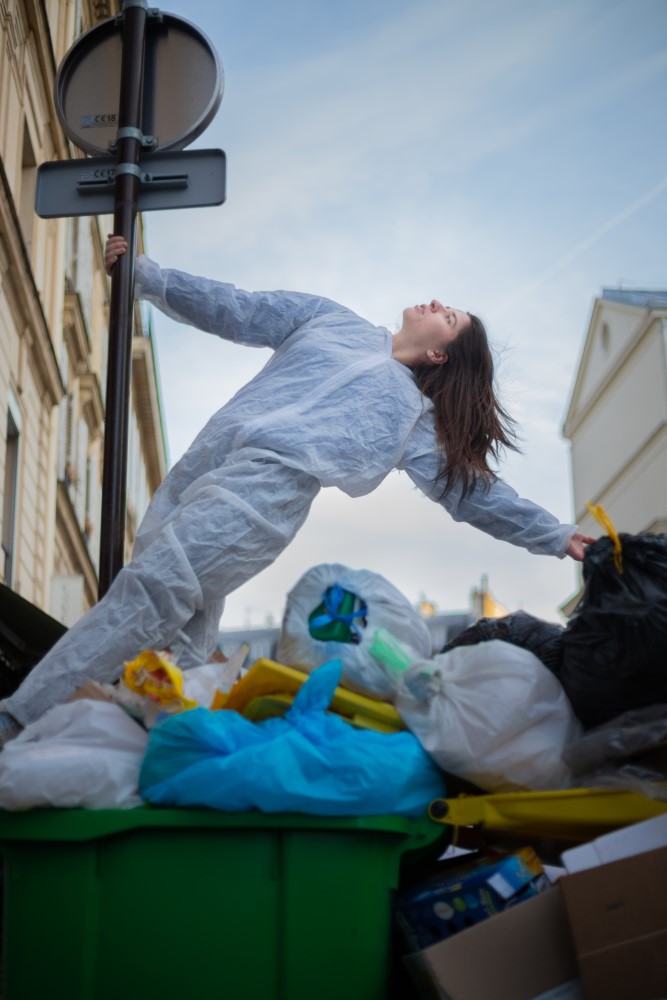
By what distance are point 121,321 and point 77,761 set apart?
174 centimetres

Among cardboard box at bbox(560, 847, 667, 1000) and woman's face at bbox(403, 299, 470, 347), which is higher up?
woman's face at bbox(403, 299, 470, 347)

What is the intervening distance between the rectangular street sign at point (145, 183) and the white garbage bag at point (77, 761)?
198 cm

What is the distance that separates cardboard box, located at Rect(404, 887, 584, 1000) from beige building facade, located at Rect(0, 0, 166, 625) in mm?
5686

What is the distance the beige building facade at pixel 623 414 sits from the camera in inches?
1183

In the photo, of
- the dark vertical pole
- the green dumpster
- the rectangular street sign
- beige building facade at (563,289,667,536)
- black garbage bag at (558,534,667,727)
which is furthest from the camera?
beige building facade at (563,289,667,536)

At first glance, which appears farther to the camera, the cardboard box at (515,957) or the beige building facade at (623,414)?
the beige building facade at (623,414)

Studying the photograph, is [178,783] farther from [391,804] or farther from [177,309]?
[177,309]

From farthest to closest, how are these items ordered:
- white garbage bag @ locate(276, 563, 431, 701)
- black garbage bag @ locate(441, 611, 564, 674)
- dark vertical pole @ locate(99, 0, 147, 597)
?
dark vertical pole @ locate(99, 0, 147, 597)
black garbage bag @ locate(441, 611, 564, 674)
white garbage bag @ locate(276, 563, 431, 701)

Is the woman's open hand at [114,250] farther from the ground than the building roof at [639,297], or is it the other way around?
the building roof at [639,297]

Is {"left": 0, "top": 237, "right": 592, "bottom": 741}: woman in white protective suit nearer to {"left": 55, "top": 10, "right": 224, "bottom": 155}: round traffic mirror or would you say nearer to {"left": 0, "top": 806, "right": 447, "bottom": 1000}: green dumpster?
{"left": 55, "top": 10, "right": 224, "bottom": 155}: round traffic mirror

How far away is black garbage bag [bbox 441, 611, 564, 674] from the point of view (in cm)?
286

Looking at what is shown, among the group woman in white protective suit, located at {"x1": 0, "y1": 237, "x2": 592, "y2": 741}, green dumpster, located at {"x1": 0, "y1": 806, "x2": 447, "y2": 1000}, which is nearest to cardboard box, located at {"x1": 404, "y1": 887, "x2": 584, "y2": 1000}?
green dumpster, located at {"x1": 0, "y1": 806, "x2": 447, "y2": 1000}

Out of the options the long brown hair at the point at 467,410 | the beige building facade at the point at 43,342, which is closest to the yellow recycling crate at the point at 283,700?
the long brown hair at the point at 467,410

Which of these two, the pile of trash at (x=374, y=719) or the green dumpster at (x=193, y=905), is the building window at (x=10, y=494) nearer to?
the pile of trash at (x=374, y=719)
